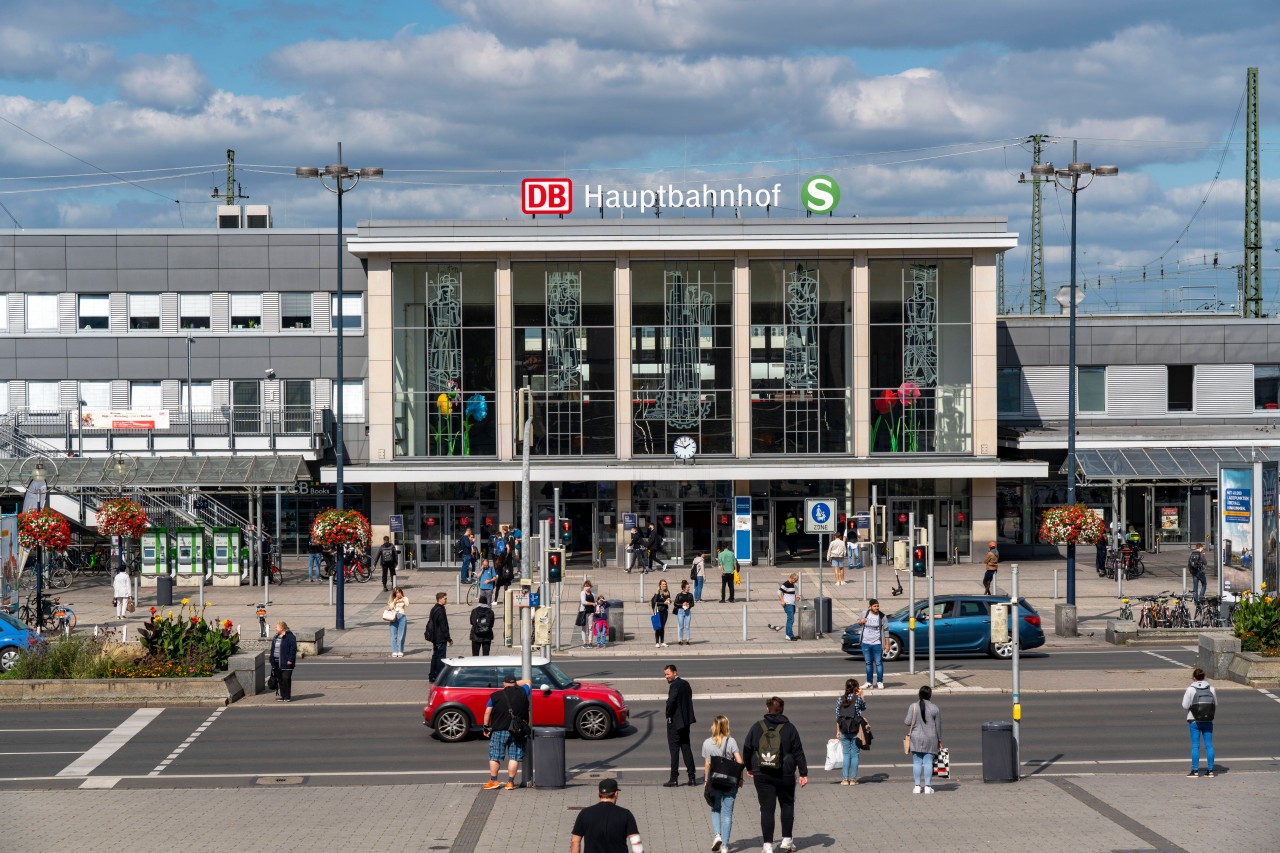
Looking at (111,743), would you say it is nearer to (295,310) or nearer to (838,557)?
(838,557)

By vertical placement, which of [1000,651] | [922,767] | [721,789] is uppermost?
[721,789]

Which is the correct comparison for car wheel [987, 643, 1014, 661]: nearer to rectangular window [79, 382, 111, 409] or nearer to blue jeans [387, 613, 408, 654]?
blue jeans [387, 613, 408, 654]

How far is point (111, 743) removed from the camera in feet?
83.4

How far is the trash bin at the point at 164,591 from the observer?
46094 mm

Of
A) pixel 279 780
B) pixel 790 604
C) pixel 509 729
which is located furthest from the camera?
pixel 790 604

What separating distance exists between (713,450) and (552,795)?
36095 mm

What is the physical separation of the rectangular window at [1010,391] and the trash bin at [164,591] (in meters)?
35.3

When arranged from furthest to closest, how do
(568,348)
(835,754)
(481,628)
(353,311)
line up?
(353,311), (568,348), (481,628), (835,754)

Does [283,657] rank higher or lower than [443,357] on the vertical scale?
lower

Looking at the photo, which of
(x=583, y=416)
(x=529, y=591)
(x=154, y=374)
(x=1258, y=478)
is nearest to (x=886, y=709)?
(x=529, y=591)

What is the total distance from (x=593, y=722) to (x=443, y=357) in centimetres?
3223

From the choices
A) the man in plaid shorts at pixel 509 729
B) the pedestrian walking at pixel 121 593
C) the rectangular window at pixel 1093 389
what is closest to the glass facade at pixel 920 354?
the rectangular window at pixel 1093 389

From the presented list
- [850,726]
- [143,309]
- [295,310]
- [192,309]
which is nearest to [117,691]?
[850,726]

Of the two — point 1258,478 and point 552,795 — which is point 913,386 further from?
point 552,795
